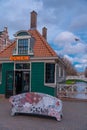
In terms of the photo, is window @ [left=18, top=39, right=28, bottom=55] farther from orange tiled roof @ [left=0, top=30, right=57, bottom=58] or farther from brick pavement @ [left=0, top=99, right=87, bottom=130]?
brick pavement @ [left=0, top=99, right=87, bottom=130]

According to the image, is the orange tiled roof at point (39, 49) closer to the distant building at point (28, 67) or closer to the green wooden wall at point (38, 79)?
the distant building at point (28, 67)

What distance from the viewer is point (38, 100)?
33.1 feet

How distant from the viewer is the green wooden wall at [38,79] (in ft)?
58.4

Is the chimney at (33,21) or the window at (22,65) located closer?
the window at (22,65)

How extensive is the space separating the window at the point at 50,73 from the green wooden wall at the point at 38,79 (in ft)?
1.30

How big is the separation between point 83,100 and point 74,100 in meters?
0.67

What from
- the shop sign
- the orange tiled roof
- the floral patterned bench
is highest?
the orange tiled roof

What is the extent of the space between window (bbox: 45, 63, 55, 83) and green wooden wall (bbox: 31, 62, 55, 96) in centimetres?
40

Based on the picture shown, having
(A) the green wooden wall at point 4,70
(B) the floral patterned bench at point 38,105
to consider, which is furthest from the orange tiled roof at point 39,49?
(B) the floral patterned bench at point 38,105

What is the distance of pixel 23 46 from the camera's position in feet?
61.7

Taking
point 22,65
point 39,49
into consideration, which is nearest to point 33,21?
point 39,49

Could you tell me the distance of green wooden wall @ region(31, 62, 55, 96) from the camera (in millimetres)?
17797

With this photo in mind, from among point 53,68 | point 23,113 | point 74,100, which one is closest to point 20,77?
point 53,68

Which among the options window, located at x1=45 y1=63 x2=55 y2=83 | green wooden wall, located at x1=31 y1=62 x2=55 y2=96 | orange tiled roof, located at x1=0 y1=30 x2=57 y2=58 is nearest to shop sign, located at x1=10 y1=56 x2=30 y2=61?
orange tiled roof, located at x1=0 y1=30 x2=57 y2=58
